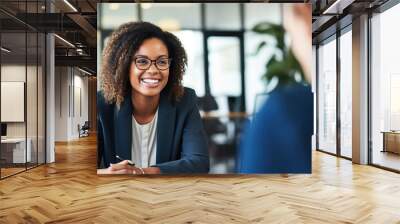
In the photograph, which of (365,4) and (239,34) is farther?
(365,4)

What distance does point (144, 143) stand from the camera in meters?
6.46

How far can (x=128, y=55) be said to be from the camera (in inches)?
252

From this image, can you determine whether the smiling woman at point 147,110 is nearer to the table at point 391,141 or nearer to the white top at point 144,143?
the white top at point 144,143

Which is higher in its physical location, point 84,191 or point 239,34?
point 239,34

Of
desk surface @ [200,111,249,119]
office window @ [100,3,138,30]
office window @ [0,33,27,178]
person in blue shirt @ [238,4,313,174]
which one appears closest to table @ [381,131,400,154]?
person in blue shirt @ [238,4,313,174]

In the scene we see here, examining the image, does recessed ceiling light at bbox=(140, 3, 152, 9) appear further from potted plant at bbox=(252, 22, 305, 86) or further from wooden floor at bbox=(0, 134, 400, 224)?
wooden floor at bbox=(0, 134, 400, 224)

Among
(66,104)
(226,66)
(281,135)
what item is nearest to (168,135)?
(226,66)

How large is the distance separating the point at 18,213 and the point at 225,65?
3772 millimetres

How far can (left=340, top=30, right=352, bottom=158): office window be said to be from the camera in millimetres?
9453

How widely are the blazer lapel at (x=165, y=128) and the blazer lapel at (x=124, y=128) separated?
0.47 meters

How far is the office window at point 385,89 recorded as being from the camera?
7520 mm

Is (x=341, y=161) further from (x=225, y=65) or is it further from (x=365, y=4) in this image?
(x=225, y=65)

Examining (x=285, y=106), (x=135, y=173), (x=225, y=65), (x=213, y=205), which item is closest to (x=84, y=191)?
(x=135, y=173)

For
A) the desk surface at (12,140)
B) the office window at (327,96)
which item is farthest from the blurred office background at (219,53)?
the office window at (327,96)
